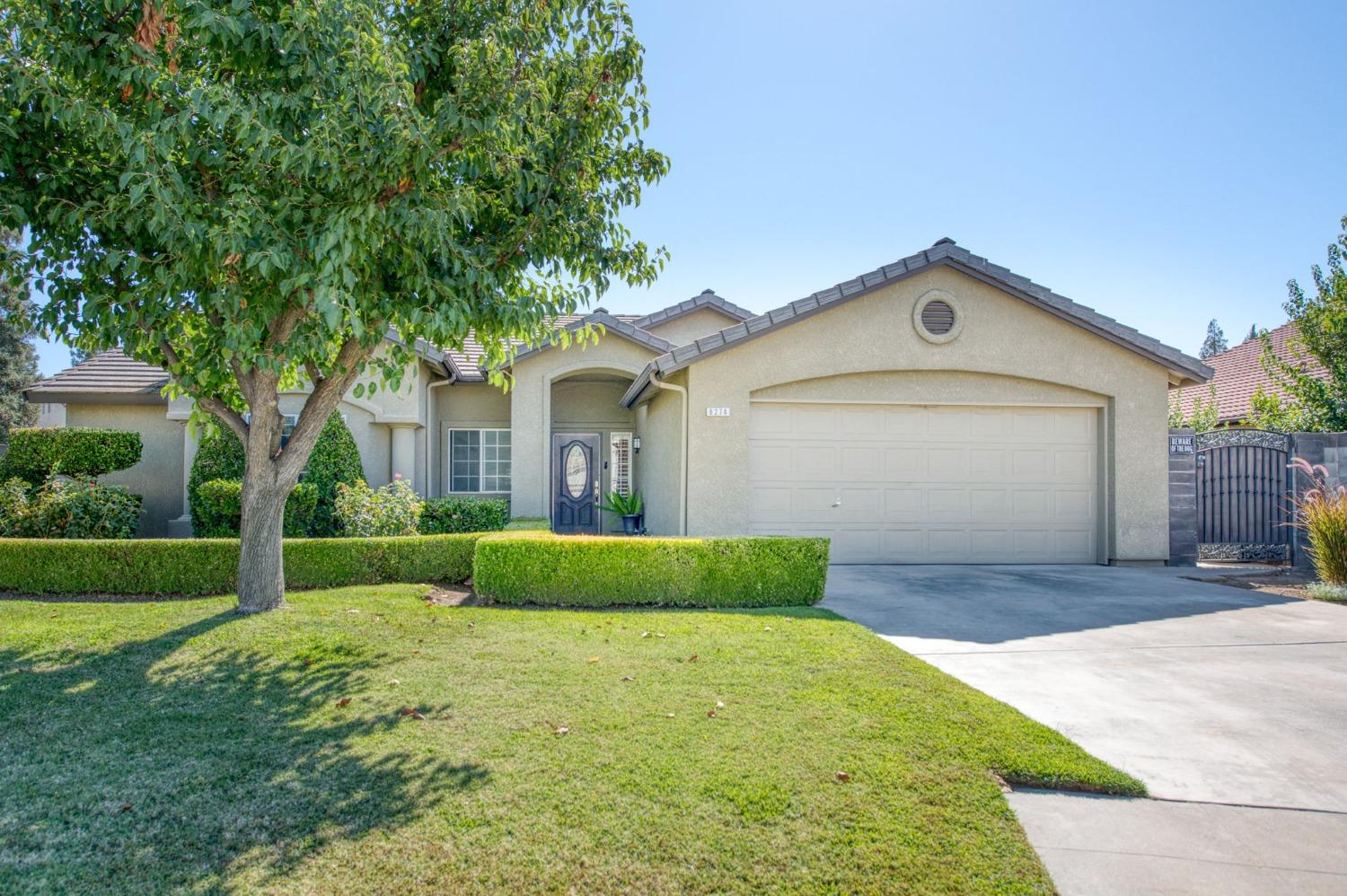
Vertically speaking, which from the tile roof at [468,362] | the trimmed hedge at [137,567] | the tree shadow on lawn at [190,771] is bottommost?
the tree shadow on lawn at [190,771]

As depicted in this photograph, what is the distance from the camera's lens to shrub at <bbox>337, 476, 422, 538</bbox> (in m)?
11.1

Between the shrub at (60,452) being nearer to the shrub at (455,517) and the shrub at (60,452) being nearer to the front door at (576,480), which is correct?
the shrub at (455,517)

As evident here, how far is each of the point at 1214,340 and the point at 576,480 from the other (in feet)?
288

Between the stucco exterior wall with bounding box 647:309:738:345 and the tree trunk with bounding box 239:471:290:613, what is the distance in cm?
1147

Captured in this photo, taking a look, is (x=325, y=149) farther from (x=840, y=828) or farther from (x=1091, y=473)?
(x=1091, y=473)

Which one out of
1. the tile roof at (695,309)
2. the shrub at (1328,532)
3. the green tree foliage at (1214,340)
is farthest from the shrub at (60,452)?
the green tree foliage at (1214,340)

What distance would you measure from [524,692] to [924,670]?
296 centimetres

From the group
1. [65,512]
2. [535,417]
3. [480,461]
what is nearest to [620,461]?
[535,417]

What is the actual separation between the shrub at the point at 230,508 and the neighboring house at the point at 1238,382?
65.1 feet

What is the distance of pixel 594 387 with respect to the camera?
16.5m

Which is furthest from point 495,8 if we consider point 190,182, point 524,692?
point 524,692

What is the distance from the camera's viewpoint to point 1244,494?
496 inches

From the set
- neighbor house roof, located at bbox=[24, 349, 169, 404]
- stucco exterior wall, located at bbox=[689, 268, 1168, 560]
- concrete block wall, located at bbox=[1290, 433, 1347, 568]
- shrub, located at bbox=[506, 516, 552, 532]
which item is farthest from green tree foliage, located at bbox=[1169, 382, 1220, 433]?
neighbor house roof, located at bbox=[24, 349, 169, 404]

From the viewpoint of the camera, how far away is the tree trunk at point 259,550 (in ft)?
23.9
